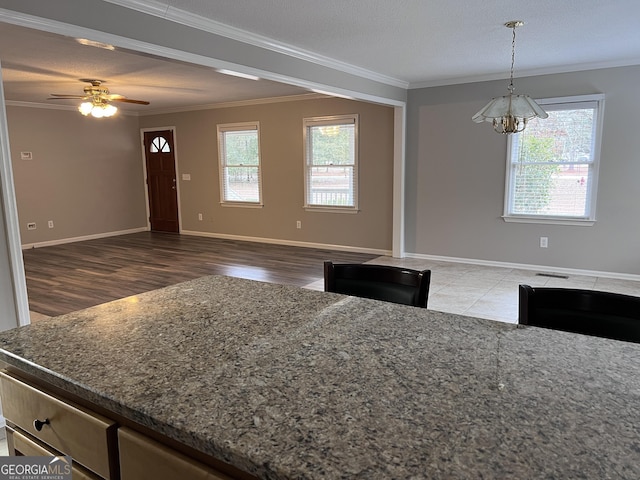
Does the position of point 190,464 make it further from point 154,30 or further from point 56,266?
point 56,266

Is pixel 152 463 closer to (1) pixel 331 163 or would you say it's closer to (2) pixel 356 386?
(2) pixel 356 386

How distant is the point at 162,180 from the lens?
9180mm

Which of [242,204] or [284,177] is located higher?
[284,177]

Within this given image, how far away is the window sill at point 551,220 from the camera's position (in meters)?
5.40

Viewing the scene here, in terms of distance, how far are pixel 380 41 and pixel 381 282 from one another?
3.05 meters

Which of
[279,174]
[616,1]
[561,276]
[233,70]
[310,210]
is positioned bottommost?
[561,276]

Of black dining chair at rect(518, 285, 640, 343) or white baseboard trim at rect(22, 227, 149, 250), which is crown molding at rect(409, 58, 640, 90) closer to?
black dining chair at rect(518, 285, 640, 343)

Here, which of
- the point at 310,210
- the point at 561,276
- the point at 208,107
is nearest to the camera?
the point at 561,276

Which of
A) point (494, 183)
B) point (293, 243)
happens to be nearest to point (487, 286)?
point (494, 183)

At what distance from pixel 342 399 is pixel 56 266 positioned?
6580 millimetres

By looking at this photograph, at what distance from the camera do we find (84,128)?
8.28 meters

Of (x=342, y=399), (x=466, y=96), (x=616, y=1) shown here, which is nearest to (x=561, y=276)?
(x=466, y=96)

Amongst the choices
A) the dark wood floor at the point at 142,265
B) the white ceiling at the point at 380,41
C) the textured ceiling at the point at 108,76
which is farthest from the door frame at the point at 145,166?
the white ceiling at the point at 380,41

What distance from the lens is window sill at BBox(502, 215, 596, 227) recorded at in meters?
5.40
